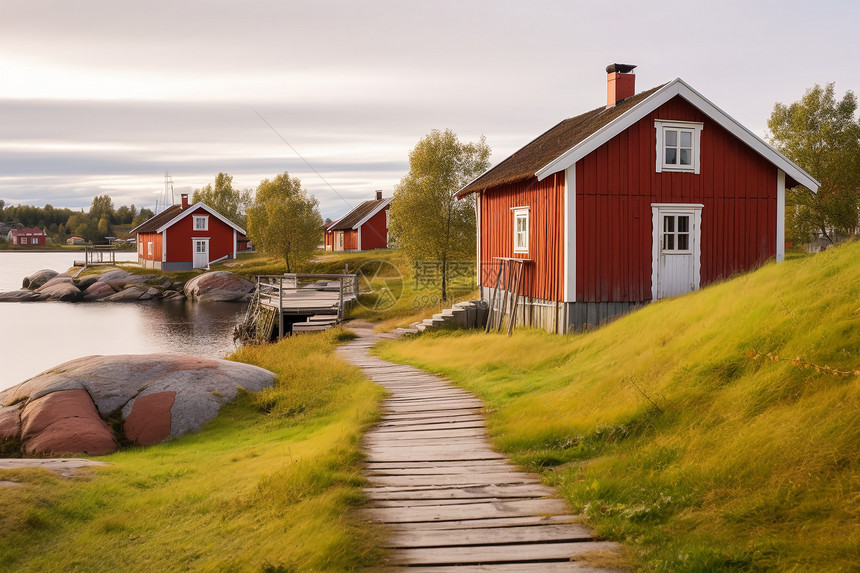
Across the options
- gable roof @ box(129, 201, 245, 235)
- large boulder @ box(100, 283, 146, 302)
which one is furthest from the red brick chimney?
gable roof @ box(129, 201, 245, 235)

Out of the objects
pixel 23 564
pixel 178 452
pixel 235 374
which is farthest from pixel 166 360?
pixel 23 564

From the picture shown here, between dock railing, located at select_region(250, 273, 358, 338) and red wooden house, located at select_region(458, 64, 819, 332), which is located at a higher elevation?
red wooden house, located at select_region(458, 64, 819, 332)

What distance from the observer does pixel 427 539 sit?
5.78 meters

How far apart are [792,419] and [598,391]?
3179 mm

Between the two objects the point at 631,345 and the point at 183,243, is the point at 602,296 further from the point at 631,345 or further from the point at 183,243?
the point at 183,243

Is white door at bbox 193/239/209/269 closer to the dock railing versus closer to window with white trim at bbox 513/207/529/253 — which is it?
the dock railing

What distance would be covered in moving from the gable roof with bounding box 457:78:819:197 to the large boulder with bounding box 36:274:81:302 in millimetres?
47563

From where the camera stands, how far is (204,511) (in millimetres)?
7035

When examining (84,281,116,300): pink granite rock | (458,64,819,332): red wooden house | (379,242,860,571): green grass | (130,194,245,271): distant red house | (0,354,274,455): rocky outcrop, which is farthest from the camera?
(130,194,245,271): distant red house

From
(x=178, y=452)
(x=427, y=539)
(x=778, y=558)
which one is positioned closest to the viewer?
(x=778, y=558)

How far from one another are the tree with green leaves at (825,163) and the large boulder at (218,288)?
40.1 metres

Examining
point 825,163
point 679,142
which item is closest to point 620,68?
point 679,142

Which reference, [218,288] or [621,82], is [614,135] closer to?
[621,82]

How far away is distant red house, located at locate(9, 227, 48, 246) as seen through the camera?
524ft
